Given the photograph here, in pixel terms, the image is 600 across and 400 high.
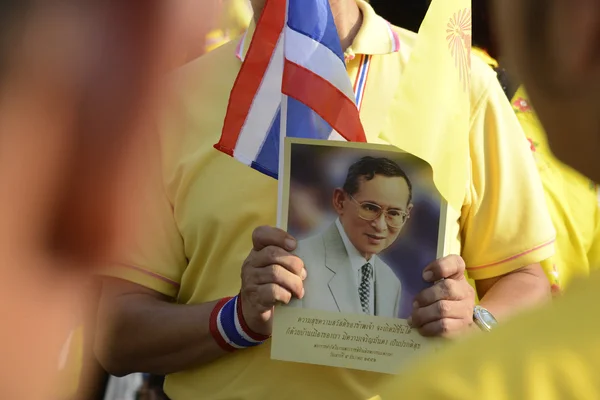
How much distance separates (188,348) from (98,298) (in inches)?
12.4

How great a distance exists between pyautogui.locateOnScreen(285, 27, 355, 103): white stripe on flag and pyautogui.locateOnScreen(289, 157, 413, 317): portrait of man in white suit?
0.20m

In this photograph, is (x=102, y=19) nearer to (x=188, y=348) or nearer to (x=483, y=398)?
(x=483, y=398)

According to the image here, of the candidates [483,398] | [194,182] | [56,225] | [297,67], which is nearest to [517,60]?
[483,398]

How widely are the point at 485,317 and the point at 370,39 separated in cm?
66

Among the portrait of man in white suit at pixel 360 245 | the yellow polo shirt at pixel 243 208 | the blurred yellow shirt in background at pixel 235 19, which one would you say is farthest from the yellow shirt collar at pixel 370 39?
the blurred yellow shirt in background at pixel 235 19

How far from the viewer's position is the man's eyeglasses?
1765mm

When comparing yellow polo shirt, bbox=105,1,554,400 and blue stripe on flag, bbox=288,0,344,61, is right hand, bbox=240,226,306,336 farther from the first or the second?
blue stripe on flag, bbox=288,0,344,61

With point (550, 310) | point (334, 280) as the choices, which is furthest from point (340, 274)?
point (550, 310)

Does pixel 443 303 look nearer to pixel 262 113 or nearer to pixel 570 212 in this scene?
pixel 262 113

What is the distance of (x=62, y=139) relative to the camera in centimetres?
64

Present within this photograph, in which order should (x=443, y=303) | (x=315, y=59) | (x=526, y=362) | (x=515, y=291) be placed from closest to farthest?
(x=526, y=362)
(x=443, y=303)
(x=315, y=59)
(x=515, y=291)

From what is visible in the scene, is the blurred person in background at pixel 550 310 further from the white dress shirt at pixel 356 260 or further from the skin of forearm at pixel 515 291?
the skin of forearm at pixel 515 291

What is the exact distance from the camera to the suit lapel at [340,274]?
5.82 ft

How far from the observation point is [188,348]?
1973 mm
